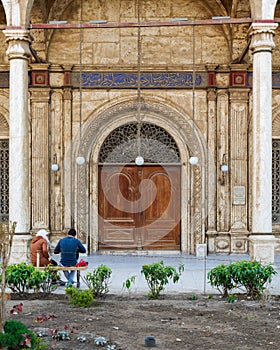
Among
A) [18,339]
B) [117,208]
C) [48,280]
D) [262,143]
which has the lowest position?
[18,339]

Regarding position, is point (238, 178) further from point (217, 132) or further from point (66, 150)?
point (66, 150)

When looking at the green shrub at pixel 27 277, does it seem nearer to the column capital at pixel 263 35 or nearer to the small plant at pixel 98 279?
the small plant at pixel 98 279

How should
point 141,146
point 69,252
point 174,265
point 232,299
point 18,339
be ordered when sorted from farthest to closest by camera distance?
point 141,146, point 174,265, point 69,252, point 232,299, point 18,339

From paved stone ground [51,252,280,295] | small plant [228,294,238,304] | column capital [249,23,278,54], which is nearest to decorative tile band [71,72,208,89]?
column capital [249,23,278,54]

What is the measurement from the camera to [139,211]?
1244 cm

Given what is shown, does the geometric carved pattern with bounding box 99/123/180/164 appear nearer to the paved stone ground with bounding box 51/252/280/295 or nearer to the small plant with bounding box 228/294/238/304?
the paved stone ground with bounding box 51/252/280/295

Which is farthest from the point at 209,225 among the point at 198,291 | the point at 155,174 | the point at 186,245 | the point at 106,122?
the point at 198,291

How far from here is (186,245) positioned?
484 inches

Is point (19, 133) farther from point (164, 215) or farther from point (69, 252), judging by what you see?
point (164, 215)

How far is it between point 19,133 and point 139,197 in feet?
13.1

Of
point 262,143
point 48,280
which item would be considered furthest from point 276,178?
point 48,280

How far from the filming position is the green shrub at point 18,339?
189 inches

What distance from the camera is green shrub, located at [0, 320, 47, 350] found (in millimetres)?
4793

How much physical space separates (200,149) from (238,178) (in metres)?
1.05
